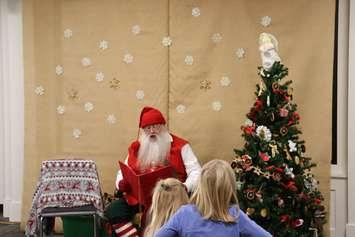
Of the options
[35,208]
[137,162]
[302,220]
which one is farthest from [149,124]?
[302,220]

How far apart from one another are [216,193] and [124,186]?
1840 mm

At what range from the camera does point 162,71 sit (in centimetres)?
482

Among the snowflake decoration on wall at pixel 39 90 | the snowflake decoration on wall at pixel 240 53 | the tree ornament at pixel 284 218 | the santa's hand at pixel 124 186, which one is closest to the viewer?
the tree ornament at pixel 284 218

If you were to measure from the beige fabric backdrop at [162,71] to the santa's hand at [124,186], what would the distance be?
0.63 metres

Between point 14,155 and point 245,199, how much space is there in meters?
2.46

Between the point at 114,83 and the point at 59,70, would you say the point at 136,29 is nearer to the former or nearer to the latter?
the point at 114,83

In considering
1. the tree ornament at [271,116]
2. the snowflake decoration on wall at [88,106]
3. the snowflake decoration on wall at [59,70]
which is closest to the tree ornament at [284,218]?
the tree ornament at [271,116]

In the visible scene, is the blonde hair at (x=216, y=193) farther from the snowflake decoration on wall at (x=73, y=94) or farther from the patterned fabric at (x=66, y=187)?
the snowflake decoration on wall at (x=73, y=94)

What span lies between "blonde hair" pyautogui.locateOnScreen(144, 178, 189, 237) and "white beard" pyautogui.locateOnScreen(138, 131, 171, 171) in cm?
136

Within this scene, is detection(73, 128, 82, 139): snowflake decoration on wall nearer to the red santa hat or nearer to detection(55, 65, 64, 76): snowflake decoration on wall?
detection(55, 65, 64, 76): snowflake decoration on wall

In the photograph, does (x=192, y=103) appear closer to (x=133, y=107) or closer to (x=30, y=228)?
(x=133, y=107)

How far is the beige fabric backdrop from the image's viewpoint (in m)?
4.57

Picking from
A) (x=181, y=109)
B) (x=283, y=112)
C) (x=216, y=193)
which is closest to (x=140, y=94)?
(x=181, y=109)

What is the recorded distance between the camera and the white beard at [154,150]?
441 centimetres
